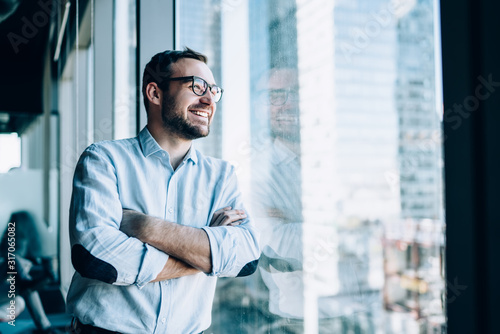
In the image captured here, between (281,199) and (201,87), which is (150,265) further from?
(281,199)

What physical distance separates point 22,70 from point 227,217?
190 inches

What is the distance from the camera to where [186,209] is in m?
1.40

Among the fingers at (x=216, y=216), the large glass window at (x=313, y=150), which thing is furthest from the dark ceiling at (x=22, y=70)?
the fingers at (x=216, y=216)

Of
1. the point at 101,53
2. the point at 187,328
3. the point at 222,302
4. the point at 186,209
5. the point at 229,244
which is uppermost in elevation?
the point at 101,53

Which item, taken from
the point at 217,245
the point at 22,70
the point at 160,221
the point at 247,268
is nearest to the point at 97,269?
the point at 160,221

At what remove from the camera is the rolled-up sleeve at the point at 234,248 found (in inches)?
48.4

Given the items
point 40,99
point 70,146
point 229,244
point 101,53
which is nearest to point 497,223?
point 229,244

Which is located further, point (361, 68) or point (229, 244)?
point (361, 68)

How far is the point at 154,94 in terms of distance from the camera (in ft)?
5.10

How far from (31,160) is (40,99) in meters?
0.93

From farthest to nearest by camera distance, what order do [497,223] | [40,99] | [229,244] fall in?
[40,99] → [229,244] → [497,223]

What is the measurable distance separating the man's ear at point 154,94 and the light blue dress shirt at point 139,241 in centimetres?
14

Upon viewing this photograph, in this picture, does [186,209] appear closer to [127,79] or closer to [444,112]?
[444,112]

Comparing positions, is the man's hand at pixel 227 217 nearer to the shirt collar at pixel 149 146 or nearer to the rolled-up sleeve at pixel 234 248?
the rolled-up sleeve at pixel 234 248
